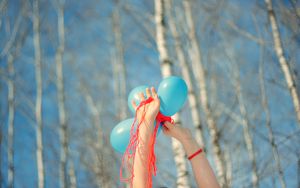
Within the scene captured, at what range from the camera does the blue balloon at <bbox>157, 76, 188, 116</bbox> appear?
1.99 meters

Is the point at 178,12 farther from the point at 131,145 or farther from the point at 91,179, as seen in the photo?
the point at 91,179

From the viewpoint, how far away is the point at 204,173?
1.71m

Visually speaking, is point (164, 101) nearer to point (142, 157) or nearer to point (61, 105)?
point (142, 157)

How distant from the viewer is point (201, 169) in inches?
68.1

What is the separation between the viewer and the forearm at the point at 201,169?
5.54 ft

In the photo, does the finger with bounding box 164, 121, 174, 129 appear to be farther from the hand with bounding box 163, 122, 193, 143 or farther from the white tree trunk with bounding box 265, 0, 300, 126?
the white tree trunk with bounding box 265, 0, 300, 126

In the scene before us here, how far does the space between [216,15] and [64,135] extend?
4.16 meters

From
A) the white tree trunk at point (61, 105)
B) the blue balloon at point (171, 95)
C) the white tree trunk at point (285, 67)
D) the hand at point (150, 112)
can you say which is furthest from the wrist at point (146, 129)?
the white tree trunk at point (61, 105)

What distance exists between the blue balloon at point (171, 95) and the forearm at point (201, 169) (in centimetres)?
27

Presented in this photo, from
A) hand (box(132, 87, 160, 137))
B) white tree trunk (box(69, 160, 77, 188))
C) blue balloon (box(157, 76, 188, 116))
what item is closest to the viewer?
hand (box(132, 87, 160, 137))

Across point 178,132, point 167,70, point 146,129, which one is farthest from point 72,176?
point 146,129

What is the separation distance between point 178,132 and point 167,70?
191 cm

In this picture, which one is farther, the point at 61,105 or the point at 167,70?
the point at 61,105

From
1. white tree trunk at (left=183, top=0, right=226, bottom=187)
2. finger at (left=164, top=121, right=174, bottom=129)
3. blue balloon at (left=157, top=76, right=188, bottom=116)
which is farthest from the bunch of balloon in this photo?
white tree trunk at (left=183, top=0, right=226, bottom=187)
